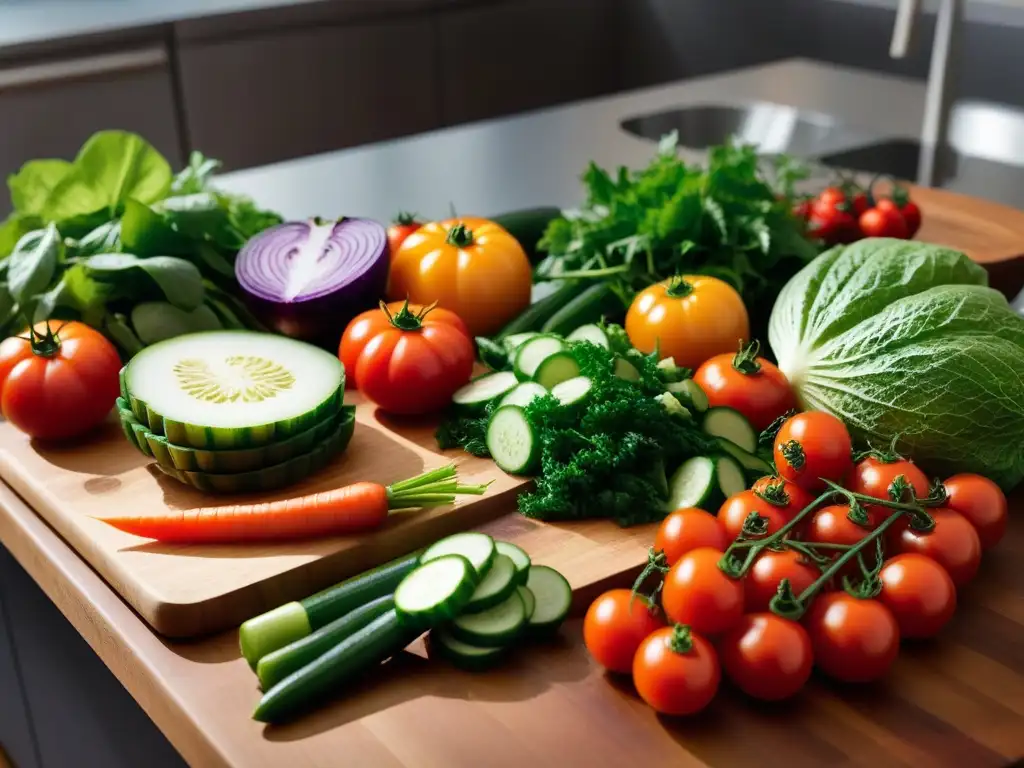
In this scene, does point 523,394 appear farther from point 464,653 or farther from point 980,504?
point 980,504

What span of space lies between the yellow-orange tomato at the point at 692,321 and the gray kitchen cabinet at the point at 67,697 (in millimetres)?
868

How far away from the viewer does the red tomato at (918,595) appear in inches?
47.0

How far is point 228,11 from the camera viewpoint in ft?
11.8

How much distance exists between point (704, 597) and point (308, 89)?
3171mm

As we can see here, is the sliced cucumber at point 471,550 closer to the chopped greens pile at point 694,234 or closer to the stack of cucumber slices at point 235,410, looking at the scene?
Answer: the stack of cucumber slices at point 235,410

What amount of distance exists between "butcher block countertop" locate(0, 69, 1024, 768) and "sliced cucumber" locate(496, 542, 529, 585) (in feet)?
0.27

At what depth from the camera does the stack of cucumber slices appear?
1464mm

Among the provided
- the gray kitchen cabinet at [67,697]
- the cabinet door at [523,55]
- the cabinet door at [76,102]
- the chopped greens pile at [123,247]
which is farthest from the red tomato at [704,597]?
the cabinet door at [523,55]

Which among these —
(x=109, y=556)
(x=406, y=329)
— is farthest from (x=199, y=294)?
(x=109, y=556)

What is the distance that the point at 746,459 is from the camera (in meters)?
1.47

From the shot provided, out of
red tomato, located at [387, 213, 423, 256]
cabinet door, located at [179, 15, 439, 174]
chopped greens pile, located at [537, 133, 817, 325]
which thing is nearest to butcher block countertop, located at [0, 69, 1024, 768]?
chopped greens pile, located at [537, 133, 817, 325]

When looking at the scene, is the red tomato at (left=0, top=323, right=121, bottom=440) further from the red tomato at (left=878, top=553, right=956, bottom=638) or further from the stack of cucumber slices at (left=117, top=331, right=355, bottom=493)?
the red tomato at (left=878, top=553, right=956, bottom=638)

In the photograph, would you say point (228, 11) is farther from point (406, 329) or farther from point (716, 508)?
point (716, 508)

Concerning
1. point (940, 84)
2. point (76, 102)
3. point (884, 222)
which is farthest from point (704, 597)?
point (76, 102)
